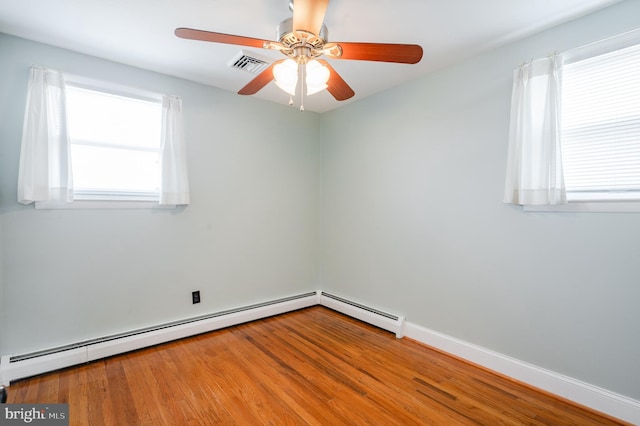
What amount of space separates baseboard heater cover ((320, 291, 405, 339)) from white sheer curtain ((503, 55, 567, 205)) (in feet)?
5.09

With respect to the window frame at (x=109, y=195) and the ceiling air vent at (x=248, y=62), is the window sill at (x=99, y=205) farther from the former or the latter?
the ceiling air vent at (x=248, y=62)

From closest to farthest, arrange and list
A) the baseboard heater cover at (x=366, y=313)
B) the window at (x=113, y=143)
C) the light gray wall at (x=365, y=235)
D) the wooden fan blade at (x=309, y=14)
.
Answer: the wooden fan blade at (x=309, y=14) → the light gray wall at (x=365, y=235) → the window at (x=113, y=143) → the baseboard heater cover at (x=366, y=313)

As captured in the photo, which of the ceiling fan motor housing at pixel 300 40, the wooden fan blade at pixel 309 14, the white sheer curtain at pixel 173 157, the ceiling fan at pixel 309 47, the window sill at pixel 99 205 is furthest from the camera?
the white sheer curtain at pixel 173 157

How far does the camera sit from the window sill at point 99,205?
2.29 metres

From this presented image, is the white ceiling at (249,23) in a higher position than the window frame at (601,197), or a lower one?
higher

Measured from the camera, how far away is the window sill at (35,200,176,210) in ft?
7.50

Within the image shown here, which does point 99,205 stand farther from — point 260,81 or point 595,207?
point 595,207

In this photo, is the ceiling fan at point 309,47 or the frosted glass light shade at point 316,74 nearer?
the ceiling fan at point 309,47

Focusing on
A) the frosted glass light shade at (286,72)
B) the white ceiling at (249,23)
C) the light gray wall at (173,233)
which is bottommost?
the light gray wall at (173,233)

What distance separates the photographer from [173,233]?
2.89 meters

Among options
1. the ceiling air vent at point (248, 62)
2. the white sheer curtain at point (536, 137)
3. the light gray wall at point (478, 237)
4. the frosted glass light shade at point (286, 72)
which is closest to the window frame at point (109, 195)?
the ceiling air vent at point (248, 62)

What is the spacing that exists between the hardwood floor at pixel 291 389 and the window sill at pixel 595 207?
1.26 meters

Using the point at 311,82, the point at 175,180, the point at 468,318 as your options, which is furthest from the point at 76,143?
the point at 468,318

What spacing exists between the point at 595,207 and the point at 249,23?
255 cm
